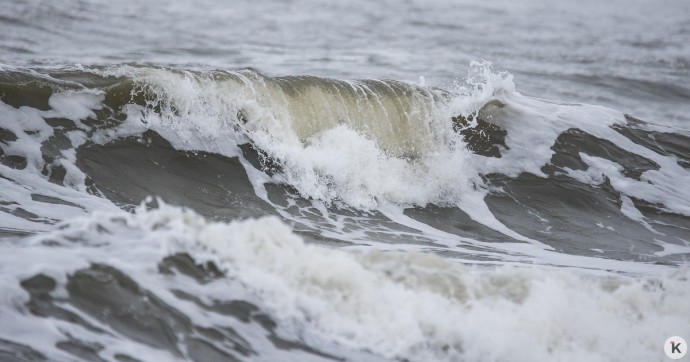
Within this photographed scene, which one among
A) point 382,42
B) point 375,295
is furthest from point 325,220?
point 382,42

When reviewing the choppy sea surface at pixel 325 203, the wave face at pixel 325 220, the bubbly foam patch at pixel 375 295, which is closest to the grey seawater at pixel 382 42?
the choppy sea surface at pixel 325 203

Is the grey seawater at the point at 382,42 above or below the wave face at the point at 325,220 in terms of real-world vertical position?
above

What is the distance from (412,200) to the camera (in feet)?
27.0

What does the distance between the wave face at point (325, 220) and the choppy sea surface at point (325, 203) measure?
Result: 2 centimetres

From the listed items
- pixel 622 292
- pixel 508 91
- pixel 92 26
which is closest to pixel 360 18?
pixel 92 26

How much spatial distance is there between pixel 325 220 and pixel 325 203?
421 mm

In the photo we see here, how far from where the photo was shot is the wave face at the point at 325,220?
4.77 metres

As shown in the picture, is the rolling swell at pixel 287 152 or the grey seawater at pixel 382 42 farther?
the grey seawater at pixel 382 42

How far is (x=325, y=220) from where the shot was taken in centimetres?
747

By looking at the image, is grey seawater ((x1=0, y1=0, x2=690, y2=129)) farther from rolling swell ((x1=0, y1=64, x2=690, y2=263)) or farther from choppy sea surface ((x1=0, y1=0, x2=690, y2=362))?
rolling swell ((x1=0, y1=64, x2=690, y2=263))

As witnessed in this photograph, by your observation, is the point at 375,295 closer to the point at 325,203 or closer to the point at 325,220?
the point at 325,220

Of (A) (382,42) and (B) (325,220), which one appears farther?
(A) (382,42)

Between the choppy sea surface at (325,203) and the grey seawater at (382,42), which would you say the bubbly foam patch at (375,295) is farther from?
the grey seawater at (382,42)

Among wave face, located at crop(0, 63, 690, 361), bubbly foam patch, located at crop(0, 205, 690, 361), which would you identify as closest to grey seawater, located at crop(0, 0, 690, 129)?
wave face, located at crop(0, 63, 690, 361)
